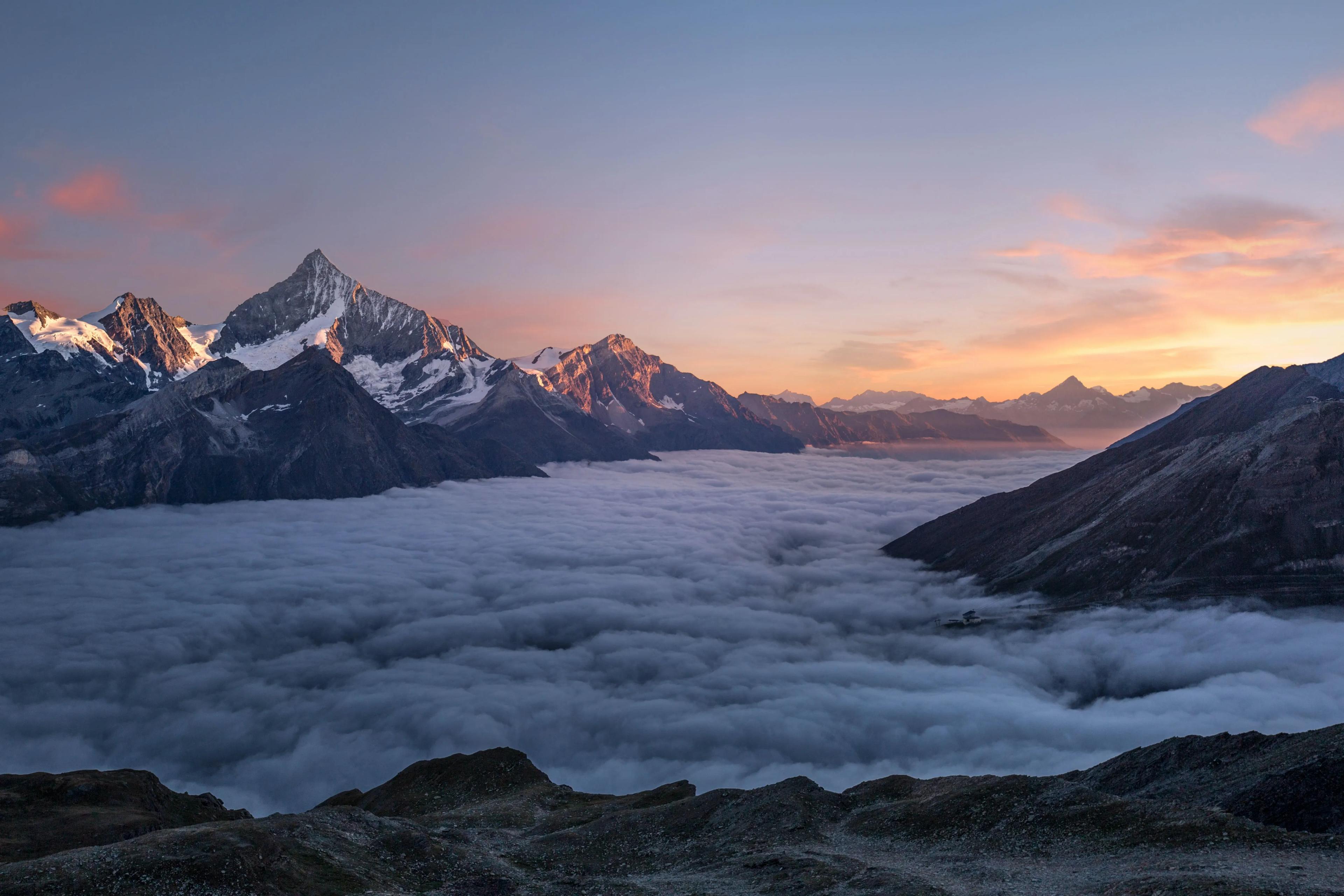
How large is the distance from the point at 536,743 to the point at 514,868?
116 metres

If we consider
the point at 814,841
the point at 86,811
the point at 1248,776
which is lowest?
the point at 86,811

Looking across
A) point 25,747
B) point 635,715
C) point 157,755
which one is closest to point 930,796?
point 635,715

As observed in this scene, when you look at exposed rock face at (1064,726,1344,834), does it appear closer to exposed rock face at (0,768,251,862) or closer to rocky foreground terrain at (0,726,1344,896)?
rocky foreground terrain at (0,726,1344,896)

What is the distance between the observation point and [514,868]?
7050 centimetres

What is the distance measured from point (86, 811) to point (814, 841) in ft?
301

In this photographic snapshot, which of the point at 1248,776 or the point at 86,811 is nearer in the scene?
the point at 1248,776

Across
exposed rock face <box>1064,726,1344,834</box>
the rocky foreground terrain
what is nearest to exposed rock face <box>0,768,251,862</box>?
the rocky foreground terrain

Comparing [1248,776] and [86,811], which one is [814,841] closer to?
[1248,776]

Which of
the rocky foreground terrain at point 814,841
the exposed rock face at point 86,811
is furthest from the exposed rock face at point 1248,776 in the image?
the exposed rock face at point 86,811

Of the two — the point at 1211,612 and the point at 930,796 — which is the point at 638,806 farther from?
the point at 1211,612

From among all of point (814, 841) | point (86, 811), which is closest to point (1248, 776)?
point (814, 841)

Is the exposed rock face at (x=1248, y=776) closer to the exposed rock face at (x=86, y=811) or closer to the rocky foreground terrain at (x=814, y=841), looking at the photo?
the rocky foreground terrain at (x=814, y=841)

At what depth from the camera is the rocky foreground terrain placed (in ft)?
176

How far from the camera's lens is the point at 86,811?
319 ft
